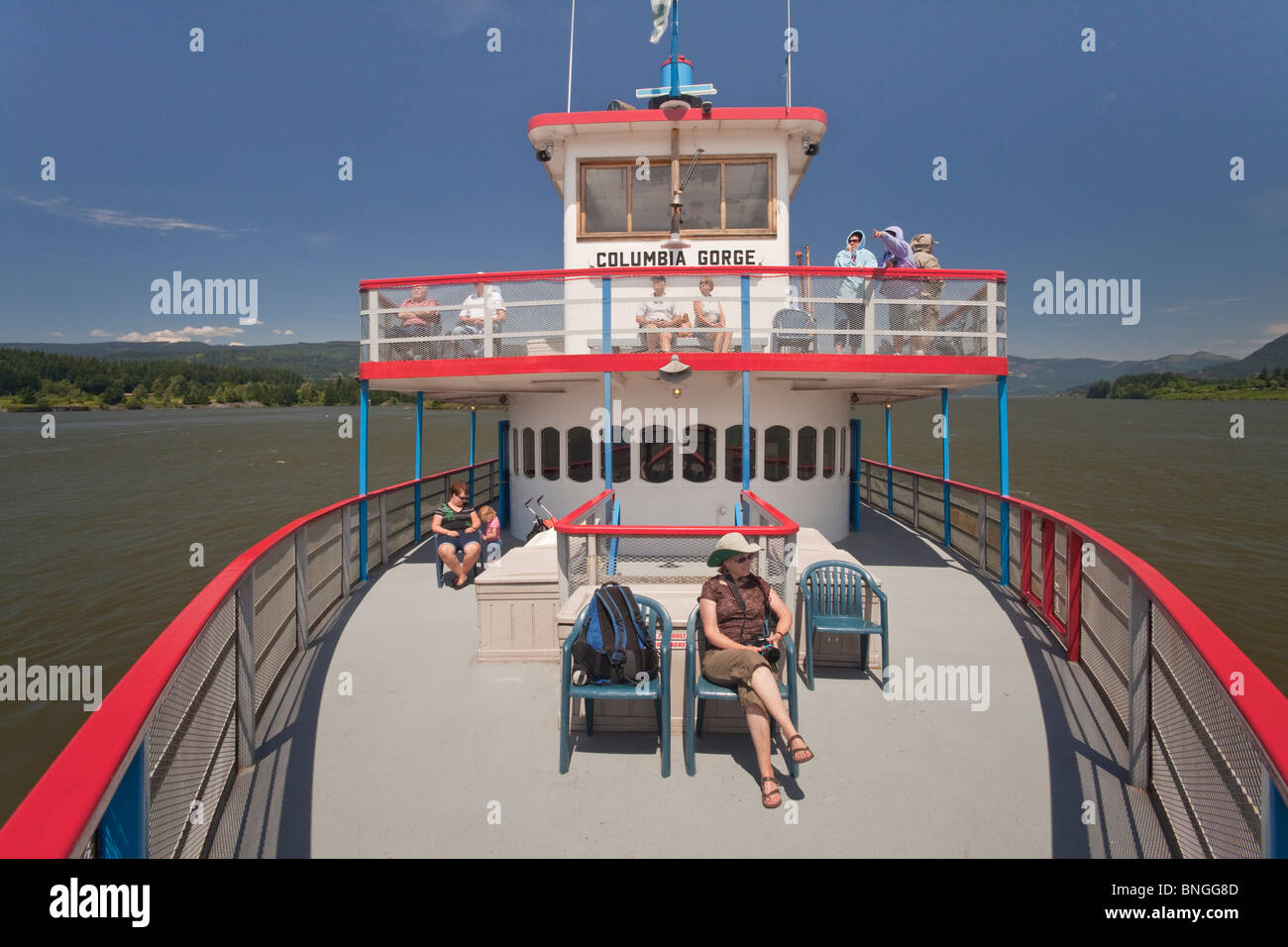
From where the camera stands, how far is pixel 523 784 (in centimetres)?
421

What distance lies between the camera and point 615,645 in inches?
170

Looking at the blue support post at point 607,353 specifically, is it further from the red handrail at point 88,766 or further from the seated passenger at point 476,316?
the red handrail at point 88,766

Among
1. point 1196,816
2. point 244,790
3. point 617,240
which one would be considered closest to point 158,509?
point 617,240

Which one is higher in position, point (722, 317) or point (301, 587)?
point (722, 317)

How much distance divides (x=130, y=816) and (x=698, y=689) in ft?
9.70

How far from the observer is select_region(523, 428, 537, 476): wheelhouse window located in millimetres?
11422

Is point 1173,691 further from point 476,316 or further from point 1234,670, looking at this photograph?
point 476,316

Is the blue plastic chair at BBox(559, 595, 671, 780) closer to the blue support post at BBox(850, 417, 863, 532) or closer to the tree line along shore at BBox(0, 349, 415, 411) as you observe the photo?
the blue support post at BBox(850, 417, 863, 532)

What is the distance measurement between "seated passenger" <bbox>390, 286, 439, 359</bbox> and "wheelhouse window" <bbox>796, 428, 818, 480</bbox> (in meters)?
5.56

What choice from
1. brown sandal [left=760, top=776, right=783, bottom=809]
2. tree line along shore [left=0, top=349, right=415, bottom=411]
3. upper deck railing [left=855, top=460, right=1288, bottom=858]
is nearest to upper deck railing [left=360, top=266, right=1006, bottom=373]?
upper deck railing [left=855, top=460, right=1288, bottom=858]

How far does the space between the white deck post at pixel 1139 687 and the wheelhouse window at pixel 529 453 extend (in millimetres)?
8648

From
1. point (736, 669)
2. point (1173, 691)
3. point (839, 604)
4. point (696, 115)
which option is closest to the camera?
point (1173, 691)

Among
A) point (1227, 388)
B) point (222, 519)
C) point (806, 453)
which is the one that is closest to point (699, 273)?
point (806, 453)
